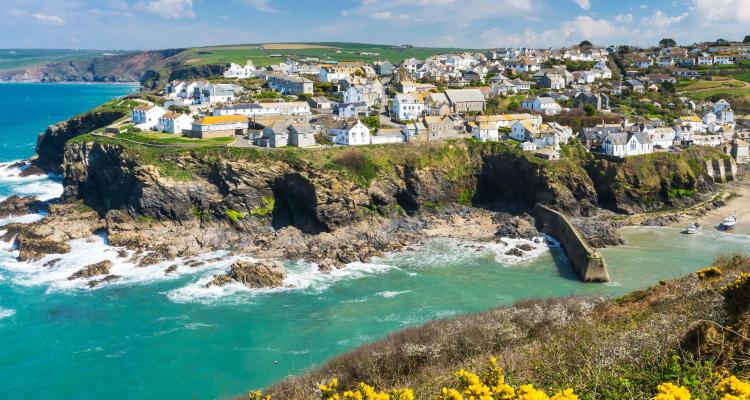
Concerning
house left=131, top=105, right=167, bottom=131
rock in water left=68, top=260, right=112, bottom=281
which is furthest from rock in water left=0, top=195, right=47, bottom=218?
rock in water left=68, top=260, right=112, bottom=281

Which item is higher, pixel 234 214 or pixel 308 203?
pixel 308 203

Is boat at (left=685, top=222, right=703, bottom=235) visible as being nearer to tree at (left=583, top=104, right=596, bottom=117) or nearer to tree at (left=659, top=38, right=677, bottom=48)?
tree at (left=583, top=104, right=596, bottom=117)

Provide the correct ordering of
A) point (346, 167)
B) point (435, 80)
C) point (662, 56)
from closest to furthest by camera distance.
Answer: point (346, 167), point (435, 80), point (662, 56)

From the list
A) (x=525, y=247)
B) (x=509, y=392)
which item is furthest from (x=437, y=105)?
(x=509, y=392)

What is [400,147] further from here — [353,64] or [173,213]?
[353,64]

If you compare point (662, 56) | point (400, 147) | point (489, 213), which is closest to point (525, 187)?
point (489, 213)

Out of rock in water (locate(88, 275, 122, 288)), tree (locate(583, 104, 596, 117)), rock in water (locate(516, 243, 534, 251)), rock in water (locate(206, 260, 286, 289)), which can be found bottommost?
rock in water (locate(88, 275, 122, 288))

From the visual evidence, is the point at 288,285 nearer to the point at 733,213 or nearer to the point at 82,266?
the point at 82,266
